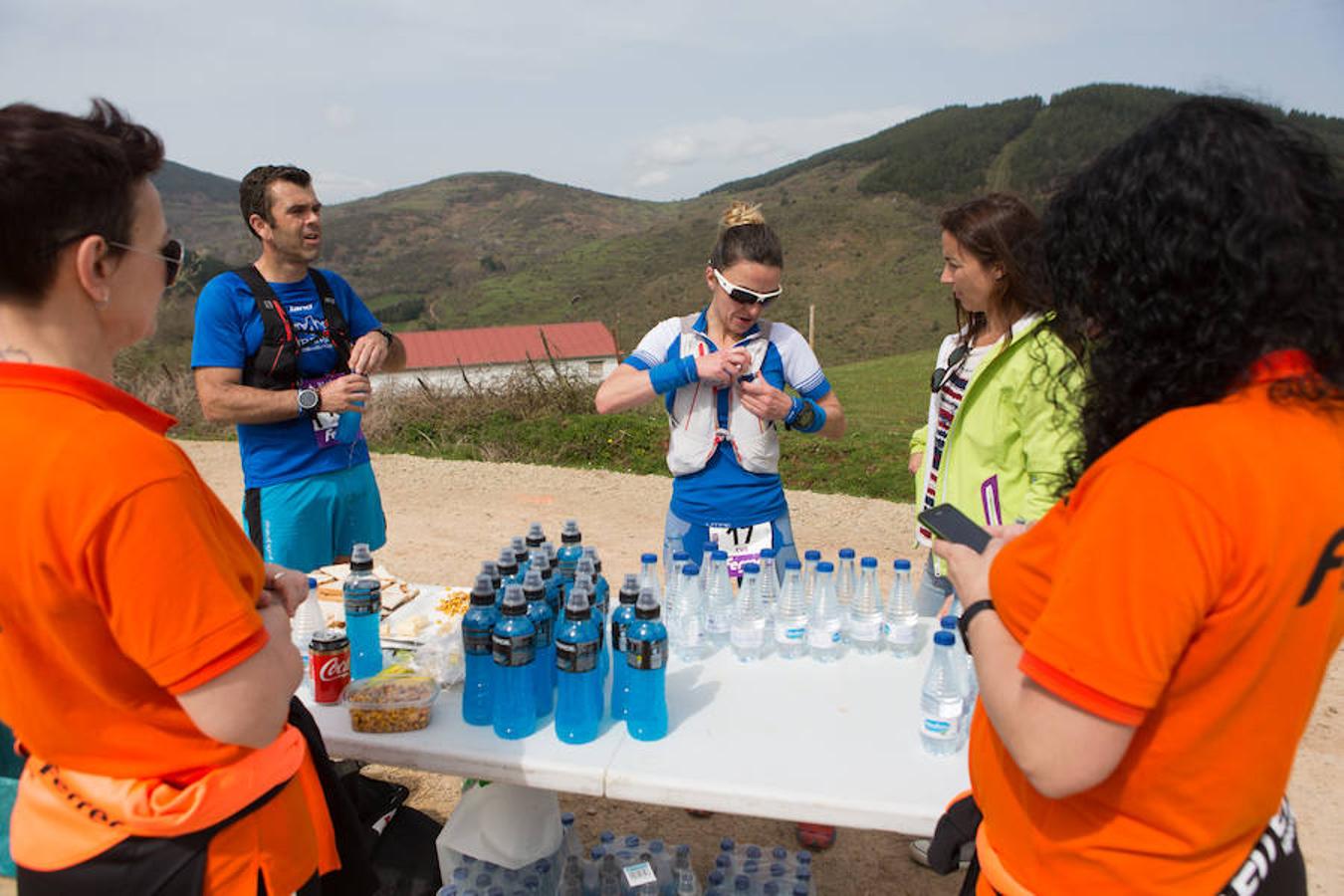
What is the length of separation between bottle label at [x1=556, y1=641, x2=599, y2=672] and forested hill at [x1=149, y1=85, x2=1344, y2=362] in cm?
1959

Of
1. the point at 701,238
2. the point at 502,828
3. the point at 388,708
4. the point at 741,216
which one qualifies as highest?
the point at 701,238

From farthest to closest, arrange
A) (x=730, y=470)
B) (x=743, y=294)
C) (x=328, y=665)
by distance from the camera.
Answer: (x=730, y=470), (x=743, y=294), (x=328, y=665)

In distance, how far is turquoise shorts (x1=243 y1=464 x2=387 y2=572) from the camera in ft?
12.2

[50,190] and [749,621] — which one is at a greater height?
[50,190]

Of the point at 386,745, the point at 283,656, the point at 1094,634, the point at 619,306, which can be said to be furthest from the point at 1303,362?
the point at 619,306

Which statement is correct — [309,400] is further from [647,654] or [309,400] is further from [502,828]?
[647,654]

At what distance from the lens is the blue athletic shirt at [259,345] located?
352 centimetres

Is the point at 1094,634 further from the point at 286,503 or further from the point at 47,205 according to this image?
the point at 286,503

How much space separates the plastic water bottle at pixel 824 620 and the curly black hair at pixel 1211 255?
1589 mm

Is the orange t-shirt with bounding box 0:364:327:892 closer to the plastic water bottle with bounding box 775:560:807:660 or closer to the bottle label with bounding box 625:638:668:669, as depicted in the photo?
the bottle label with bounding box 625:638:668:669

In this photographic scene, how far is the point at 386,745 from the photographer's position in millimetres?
2311

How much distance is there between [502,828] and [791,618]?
44.1 inches

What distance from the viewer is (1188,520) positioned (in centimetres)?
110

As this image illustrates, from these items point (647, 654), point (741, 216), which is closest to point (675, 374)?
point (741, 216)
